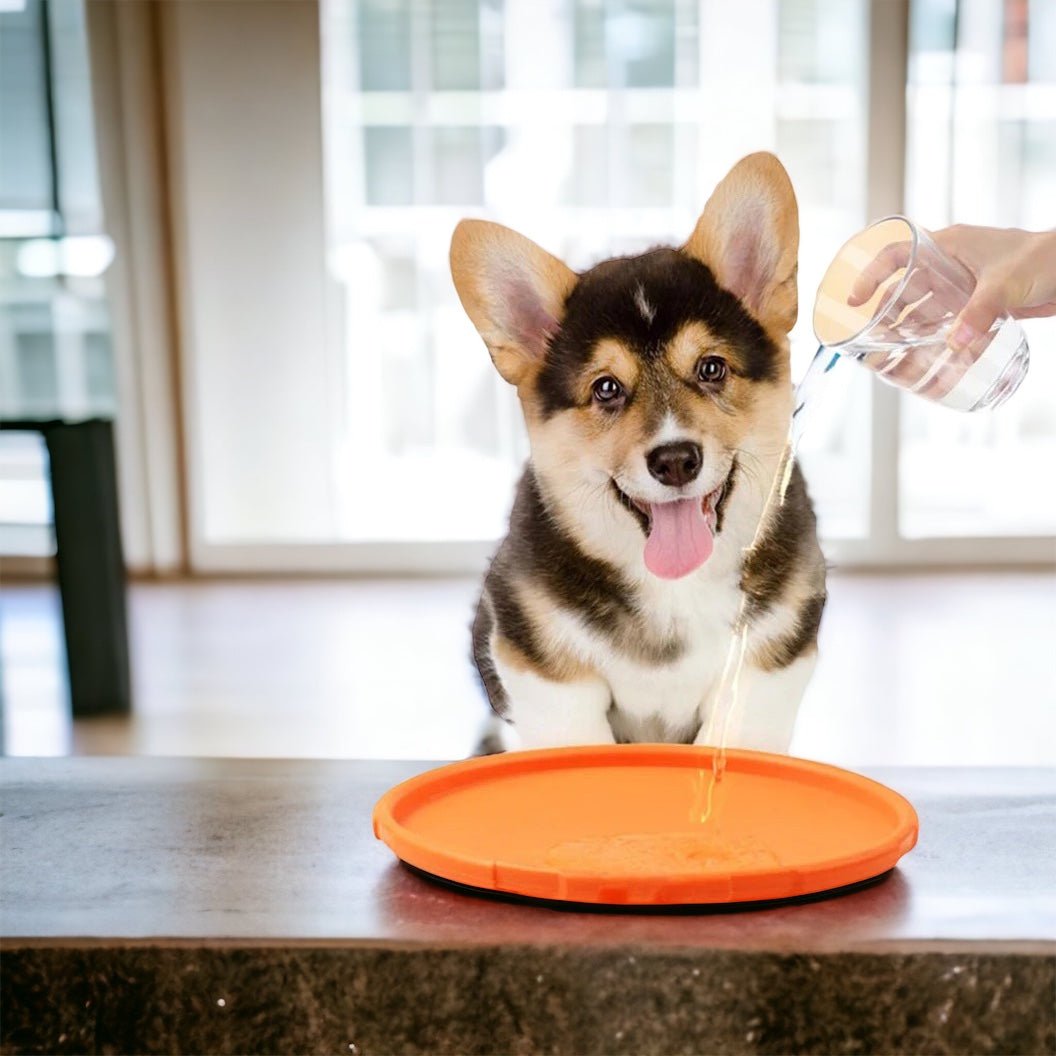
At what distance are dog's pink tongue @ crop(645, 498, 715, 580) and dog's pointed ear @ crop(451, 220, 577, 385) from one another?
0.14 m

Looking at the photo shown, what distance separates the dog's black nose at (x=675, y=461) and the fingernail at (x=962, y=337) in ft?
0.61

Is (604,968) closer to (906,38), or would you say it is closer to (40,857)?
(40,857)

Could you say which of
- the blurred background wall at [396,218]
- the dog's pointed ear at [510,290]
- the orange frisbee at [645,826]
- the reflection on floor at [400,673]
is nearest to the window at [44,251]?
the blurred background wall at [396,218]

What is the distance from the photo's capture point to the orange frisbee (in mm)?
827

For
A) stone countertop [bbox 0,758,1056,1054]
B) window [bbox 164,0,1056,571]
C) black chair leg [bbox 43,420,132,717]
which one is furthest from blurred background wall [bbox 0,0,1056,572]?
stone countertop [bbox 0,758,1056,1054]

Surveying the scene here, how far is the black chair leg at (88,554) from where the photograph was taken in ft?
9.64

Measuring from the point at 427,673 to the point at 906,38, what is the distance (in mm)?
2415

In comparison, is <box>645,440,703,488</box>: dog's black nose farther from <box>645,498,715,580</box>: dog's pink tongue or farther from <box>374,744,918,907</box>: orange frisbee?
<box>374,744,918,907</box>: orange frisbee

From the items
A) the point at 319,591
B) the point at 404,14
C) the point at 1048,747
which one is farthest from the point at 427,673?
the point at 404,14

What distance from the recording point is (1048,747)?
2.73 metres

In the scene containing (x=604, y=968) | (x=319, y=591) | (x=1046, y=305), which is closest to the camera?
(x=604, y=968)

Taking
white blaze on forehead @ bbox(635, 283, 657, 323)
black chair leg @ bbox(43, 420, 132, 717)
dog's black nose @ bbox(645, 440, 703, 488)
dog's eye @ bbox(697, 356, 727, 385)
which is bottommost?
black chair leg @ bbox(43, 420, 132, 717)

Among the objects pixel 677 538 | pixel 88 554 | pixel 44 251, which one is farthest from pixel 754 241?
pixel 44 251

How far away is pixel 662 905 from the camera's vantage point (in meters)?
0.83
